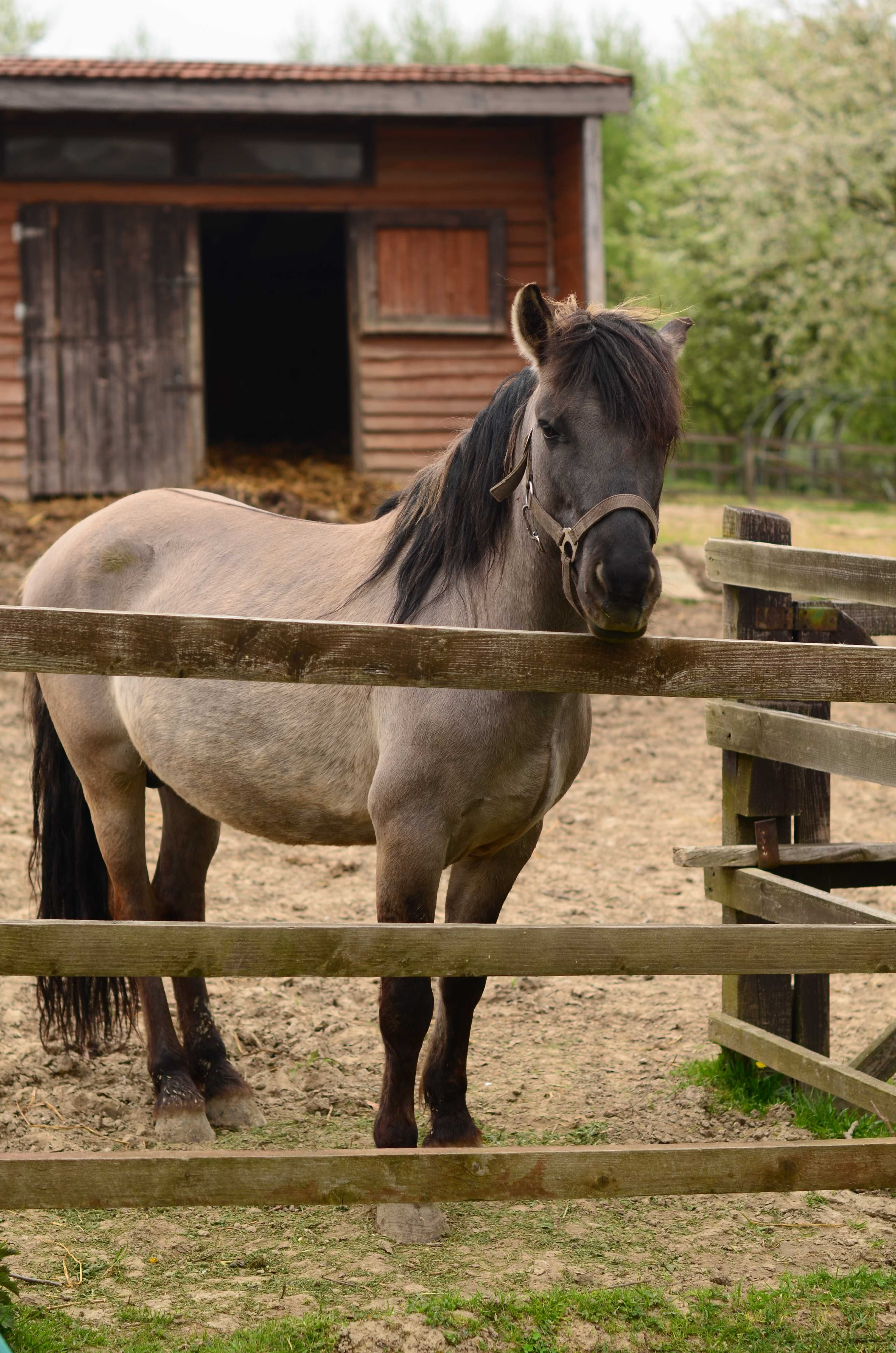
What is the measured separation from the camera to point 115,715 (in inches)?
159

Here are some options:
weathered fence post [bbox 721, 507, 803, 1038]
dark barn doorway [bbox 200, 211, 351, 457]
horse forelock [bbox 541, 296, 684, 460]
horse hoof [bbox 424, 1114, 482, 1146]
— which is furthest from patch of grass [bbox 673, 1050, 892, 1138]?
dark barn doorway [bbox 200, 211, 351, 457]

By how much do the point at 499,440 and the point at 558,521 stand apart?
457mm

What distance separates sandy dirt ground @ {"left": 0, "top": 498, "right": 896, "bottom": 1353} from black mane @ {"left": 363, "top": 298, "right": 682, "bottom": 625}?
5.40 ft

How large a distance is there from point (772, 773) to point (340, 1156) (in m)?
2.18

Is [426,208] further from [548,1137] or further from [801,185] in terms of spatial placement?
[801,185]

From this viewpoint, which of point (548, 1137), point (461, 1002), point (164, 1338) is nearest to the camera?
point (164, 1338)

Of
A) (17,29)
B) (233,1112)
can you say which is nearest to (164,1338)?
(233,1112)

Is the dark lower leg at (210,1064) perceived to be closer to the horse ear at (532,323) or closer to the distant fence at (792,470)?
the horse ear at (532,323)

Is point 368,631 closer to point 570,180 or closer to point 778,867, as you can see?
point 778,867

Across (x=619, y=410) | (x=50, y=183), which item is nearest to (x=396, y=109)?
(x=50, y=183)

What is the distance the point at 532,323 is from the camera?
287 cm

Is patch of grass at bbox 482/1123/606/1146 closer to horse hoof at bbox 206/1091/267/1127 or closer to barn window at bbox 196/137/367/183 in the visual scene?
horse hoof at bbox 206/1091/267/1127

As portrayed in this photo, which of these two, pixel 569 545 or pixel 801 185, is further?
pixel 801 185

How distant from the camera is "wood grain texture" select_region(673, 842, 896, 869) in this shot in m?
3.90
